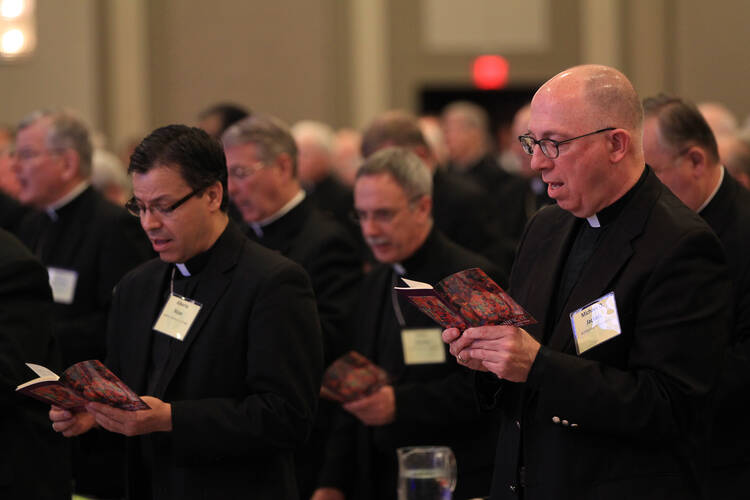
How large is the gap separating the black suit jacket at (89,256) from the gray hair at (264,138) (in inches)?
27.8

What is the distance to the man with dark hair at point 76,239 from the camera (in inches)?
183

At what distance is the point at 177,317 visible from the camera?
2984 mm

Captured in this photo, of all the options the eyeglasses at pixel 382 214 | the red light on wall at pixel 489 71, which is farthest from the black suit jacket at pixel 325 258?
the red light on wall at pixel 489 71

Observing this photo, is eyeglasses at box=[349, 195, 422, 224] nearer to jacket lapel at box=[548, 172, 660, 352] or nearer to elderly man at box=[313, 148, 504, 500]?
elderly man at box=[313, 148, 504, 500]

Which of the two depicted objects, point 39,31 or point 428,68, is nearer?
point 39,31

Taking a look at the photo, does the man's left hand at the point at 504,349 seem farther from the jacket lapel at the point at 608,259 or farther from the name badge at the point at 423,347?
the name badge at the point at 423,347

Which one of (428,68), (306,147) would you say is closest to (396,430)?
(306,147)

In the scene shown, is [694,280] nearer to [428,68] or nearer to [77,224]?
[77,224]

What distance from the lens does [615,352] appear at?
253 centimetres

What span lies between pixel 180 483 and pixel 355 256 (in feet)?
5.88

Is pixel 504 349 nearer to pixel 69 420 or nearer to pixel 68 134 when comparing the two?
pixel 69 420

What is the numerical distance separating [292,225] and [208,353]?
1.64 m

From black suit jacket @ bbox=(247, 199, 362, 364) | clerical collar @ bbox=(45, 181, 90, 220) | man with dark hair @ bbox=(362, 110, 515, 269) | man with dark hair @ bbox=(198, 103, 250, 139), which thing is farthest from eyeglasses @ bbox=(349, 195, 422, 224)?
man with dark hair @ bbox=(198, 103, 250, 139)

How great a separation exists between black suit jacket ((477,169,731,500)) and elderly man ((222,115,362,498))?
1.78 m
